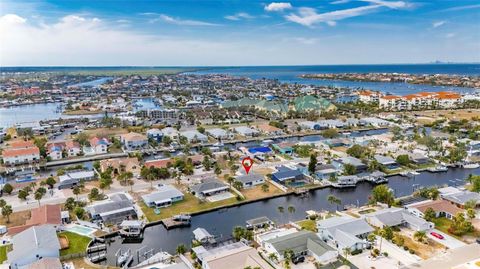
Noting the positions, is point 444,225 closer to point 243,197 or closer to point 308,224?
point 308,224

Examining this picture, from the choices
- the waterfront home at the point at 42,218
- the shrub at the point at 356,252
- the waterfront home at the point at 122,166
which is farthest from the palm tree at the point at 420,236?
the waterfront home at the point at 122,166

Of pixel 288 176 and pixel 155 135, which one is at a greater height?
pixel 155 135

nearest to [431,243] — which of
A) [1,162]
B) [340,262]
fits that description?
[340,262]

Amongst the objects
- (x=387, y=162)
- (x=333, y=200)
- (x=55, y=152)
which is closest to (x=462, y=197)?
(x=333, y=200)

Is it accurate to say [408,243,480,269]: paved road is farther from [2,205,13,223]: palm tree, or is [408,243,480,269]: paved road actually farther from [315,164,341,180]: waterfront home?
[2,205,13,223]: palm tree

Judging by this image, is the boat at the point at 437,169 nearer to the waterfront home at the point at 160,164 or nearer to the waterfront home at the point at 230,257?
the waterfront home at the point at 230,257

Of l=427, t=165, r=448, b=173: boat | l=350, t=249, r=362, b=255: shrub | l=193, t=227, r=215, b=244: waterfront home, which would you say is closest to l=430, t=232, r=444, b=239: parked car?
l=350, t=249, r=362, b=255: shrub
